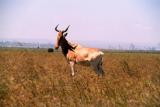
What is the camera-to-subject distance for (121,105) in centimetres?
674

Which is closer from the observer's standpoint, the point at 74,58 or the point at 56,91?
the point at 56,91

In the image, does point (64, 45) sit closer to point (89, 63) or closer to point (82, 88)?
point (89, 63)

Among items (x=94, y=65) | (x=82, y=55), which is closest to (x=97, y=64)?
(x=94, y=65)

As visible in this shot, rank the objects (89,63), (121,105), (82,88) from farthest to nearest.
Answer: (89,63) → (82,88) → (121,105)

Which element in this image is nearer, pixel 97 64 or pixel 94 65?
pixel 94 65

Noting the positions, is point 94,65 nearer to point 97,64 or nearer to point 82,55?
point 97,64

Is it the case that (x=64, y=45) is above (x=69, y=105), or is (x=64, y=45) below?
above

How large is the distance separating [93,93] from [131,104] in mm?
1367

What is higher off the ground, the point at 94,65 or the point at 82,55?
the point at 82,55

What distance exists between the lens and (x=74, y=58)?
53.6ft

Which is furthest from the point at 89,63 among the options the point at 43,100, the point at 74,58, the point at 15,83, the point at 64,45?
the point at 43,100

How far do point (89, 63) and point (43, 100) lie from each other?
8.54 meters

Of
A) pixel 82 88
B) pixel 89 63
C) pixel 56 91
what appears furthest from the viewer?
pixel 89 63

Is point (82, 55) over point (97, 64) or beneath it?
over
